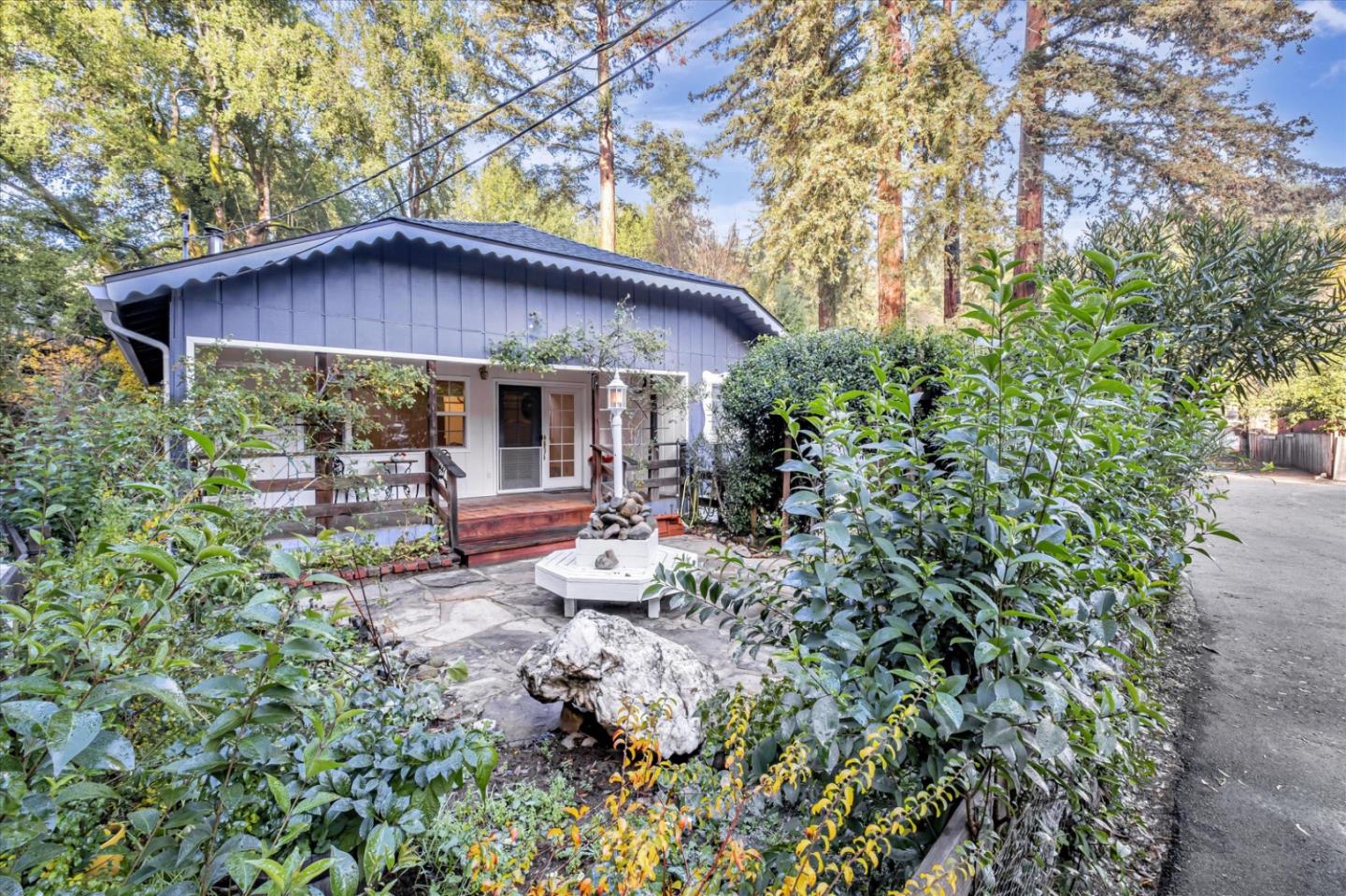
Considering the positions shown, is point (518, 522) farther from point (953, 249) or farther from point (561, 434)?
point (953, 249)

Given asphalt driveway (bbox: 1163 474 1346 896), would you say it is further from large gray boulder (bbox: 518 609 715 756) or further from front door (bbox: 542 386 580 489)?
front door (bbox: 542 386 580 489)

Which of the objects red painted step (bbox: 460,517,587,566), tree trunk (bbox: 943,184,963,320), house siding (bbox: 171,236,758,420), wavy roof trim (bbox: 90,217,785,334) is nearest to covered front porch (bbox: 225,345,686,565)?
red painted step (bbox: 460,517,587,566)

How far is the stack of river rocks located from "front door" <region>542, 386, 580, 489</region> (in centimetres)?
517

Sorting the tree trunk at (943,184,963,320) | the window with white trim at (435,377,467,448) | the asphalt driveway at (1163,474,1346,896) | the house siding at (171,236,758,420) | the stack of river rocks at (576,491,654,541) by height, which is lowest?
the asphalt driveway at (1163,474,1346,896)

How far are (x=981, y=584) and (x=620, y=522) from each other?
3834 mm

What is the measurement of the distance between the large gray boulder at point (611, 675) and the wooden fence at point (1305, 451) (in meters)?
18.7

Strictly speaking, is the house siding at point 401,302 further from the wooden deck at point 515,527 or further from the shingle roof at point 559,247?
the wooden deck at point 515,527

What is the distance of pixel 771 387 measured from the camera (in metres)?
6.91

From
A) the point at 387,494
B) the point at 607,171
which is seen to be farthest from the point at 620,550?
the point at 607,171

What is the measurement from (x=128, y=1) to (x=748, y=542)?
16.3m

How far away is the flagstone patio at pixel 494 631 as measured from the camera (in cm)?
300

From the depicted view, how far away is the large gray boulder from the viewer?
96.2 inches

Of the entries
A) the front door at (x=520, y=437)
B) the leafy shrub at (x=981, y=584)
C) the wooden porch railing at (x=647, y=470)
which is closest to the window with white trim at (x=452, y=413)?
the front door at (x=520, y=437)

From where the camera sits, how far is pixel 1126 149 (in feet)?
31.0
